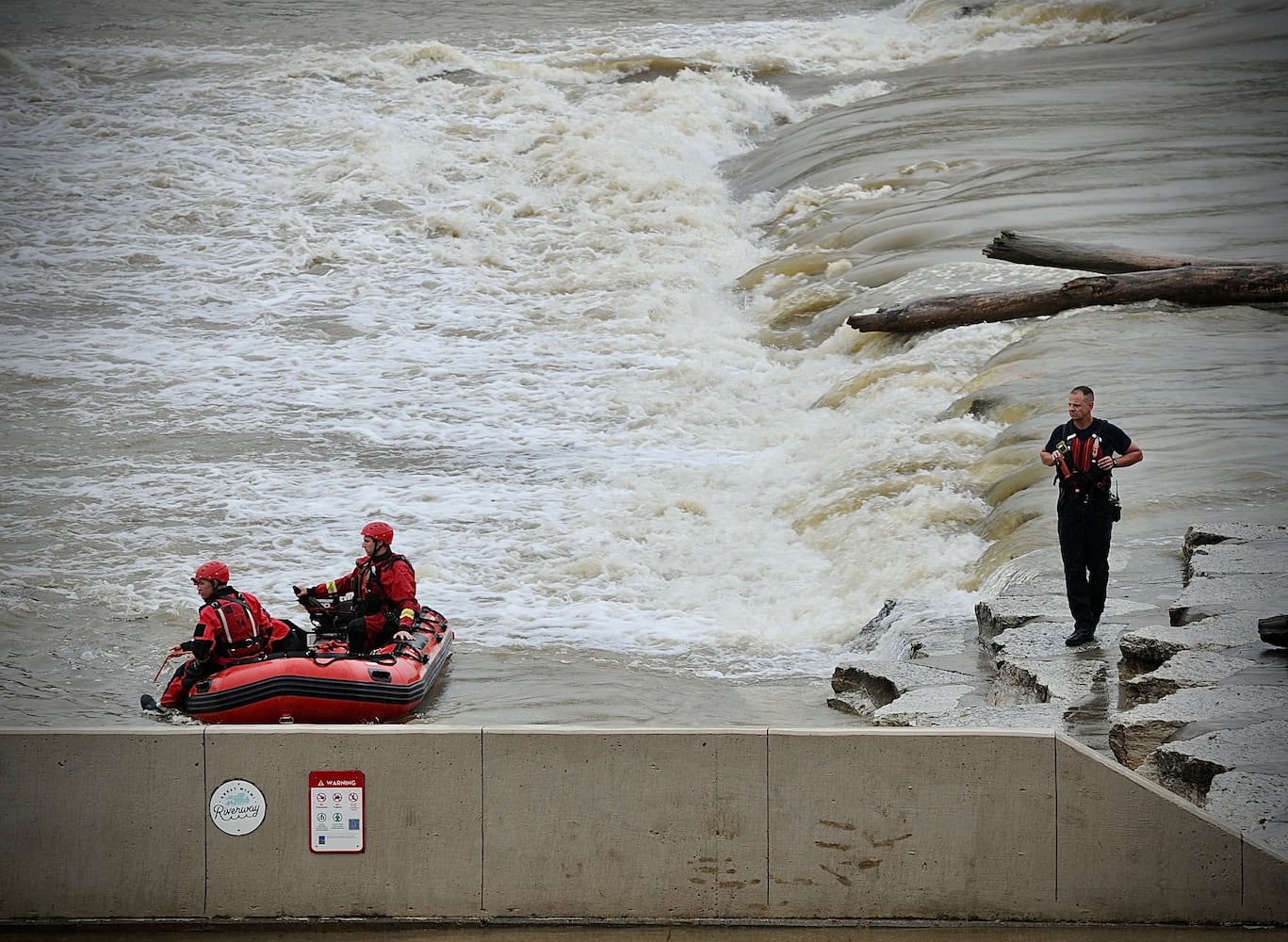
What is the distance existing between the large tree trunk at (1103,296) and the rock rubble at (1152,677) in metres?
5.25

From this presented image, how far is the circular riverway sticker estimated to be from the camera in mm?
5715

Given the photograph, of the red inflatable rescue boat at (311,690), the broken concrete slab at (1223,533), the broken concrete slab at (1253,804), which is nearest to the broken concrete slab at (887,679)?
the broken concrete slab at (1223,533)

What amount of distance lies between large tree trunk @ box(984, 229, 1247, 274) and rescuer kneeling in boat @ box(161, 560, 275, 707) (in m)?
8.96

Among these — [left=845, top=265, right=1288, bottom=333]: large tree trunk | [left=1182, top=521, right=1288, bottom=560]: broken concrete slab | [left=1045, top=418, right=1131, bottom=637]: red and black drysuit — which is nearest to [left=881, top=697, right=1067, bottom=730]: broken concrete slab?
[left=1045, top=418, right=1131, bottom=637]: red and black drysuit

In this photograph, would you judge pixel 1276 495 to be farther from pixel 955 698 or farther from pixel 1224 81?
pixel 1224 81

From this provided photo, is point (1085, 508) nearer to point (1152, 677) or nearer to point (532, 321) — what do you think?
point (1152, 677)

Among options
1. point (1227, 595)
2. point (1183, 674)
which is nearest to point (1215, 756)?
point (1183, 674)

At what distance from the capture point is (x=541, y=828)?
5727 millimetres

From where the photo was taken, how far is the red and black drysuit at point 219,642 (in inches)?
346

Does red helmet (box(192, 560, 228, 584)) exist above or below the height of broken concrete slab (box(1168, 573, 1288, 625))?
above

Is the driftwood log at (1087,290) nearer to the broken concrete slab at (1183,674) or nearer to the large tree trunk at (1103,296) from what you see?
the large tree trunk at (1103,296)

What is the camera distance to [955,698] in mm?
7664

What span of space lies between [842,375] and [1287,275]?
435 cm

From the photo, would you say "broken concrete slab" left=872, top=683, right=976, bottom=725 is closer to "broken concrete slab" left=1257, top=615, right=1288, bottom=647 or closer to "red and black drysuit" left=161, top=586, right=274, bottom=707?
"broken concrete slab" left=1257, top=615, right=1288, bottom=647
